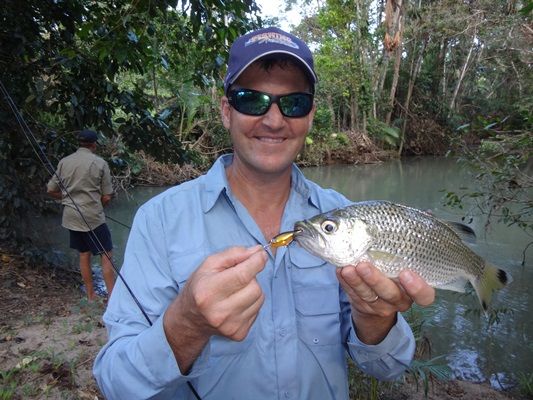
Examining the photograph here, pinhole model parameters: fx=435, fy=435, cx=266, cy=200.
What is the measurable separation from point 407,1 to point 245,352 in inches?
992

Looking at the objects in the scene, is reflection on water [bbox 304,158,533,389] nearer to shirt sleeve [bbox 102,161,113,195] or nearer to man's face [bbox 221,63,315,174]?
man's face [bbox 221,63,315,174]

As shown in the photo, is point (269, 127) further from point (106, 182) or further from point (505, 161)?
point (106, 182)

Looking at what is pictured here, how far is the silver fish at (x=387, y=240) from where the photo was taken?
1644mm

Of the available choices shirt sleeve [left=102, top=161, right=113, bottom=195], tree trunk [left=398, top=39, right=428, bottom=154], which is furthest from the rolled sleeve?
tree trunk [left=398, top=39, right=428, bottom=154]

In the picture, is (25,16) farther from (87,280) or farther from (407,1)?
(407,1)

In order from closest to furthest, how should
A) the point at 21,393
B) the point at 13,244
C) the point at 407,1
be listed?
1. the point at 21,393
2. the point at 13,244
3. the point at 407,1

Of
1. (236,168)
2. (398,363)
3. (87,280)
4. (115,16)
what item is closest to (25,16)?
(115,16)

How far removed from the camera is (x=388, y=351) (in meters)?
1.83

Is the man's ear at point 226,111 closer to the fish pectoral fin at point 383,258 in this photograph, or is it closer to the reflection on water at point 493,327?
the fish pectoral fin at point 383,258

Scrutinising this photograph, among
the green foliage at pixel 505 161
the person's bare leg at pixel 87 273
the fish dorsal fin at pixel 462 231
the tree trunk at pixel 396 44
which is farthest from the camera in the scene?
the tree trunk at pixel 396 44

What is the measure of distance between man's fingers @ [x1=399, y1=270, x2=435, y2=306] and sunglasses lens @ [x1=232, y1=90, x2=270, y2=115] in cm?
94

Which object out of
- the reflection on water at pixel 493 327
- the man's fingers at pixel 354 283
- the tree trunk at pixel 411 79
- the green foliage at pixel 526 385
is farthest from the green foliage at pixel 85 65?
the tree trunk at pixel 411 79

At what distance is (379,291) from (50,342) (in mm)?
3653

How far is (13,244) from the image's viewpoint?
6176mm
